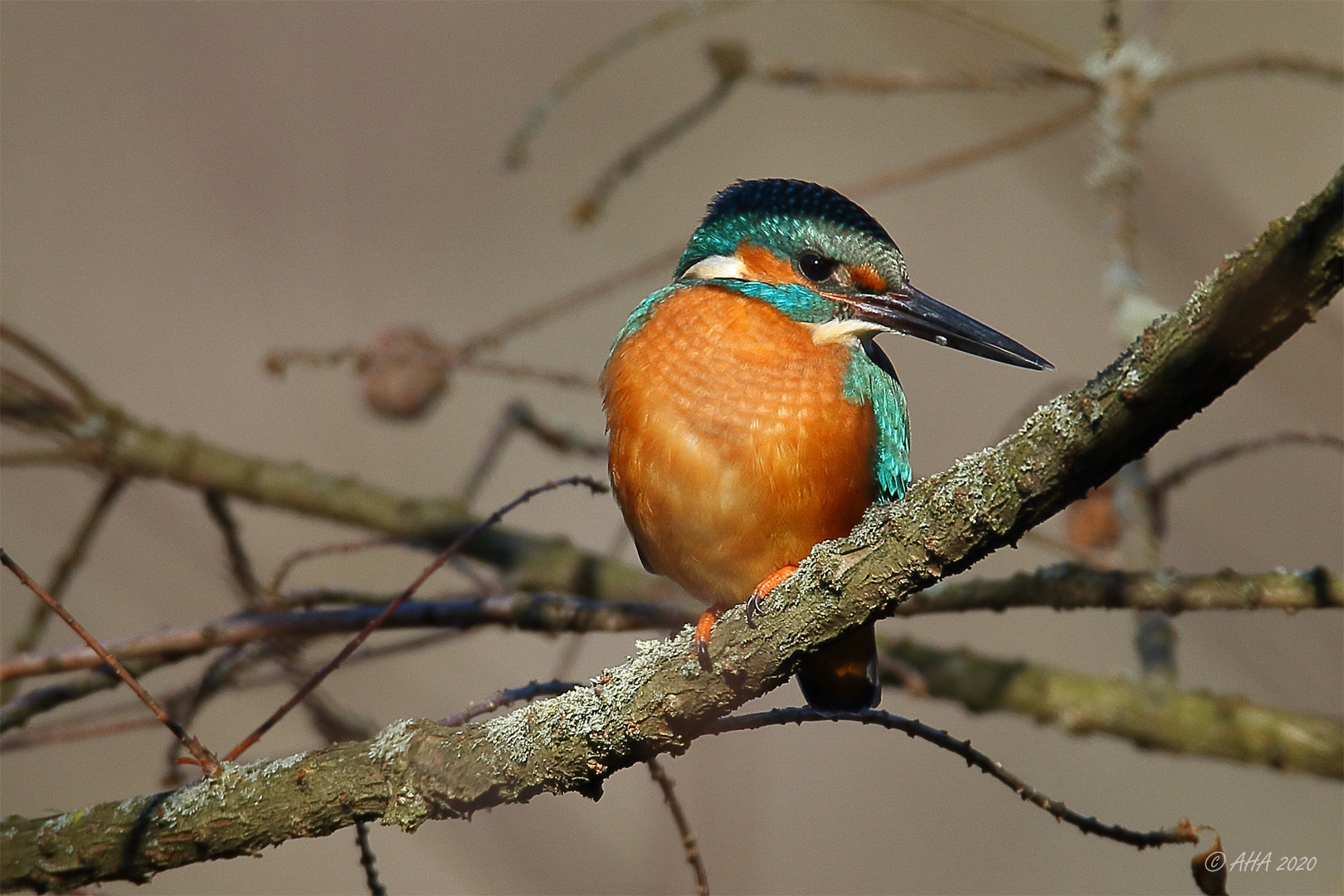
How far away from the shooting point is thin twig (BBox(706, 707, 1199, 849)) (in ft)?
5.45

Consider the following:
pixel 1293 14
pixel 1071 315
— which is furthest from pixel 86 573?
pixel 1293 14

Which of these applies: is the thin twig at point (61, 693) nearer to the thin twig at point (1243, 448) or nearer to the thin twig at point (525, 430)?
the thin twig at point (525, 430)

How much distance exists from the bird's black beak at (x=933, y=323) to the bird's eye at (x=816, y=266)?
0.08m

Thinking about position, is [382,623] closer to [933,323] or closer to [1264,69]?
[933,323]

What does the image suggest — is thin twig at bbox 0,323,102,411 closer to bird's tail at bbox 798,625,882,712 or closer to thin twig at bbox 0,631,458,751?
thin twig at bbox 0,631,458,751

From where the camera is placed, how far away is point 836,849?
14.5 feet

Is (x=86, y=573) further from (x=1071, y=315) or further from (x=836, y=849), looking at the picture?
(x=1071, y=315)

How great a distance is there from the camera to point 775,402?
2.14 meters

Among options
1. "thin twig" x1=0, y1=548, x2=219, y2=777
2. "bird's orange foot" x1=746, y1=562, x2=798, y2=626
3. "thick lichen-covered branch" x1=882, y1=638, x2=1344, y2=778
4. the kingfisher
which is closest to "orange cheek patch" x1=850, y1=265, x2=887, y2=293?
the kingfisher

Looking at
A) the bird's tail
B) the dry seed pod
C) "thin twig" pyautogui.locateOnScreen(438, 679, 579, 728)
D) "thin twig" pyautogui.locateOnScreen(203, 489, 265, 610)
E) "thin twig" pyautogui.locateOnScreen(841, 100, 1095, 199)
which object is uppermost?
"thin twig" pyautogui.locateOnScreen(841, 100, 1095, 199)

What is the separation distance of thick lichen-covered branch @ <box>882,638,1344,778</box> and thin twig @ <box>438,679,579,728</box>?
1.28m

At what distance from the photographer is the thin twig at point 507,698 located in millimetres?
1809

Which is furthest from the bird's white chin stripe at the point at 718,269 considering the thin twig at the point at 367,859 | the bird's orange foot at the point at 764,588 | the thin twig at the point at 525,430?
the thin twig at the point at 367,859

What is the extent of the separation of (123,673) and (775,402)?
47.6 inches
